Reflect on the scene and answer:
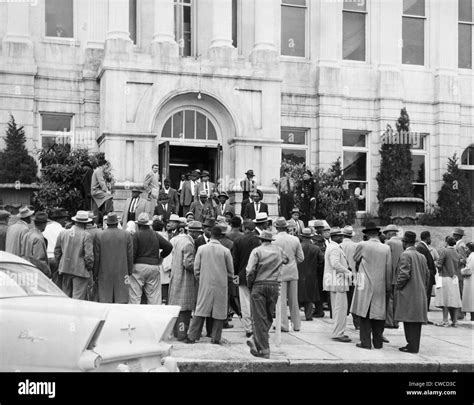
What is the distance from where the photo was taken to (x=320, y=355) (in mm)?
12555

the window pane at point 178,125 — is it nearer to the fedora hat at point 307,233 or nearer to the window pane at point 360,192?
the window pane at point 360,192

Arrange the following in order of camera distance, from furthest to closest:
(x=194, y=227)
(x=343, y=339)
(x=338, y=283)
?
1. (x=194, y=227)
2. (x=338, y=283)
3. (x=343, y=339)

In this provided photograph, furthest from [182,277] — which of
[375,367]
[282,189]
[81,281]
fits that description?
[282,189]

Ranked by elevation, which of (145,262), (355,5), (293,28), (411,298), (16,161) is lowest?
(411,298)

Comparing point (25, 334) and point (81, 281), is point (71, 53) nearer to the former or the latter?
point (81, 281)

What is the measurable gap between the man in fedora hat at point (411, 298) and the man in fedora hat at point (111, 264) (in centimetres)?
471

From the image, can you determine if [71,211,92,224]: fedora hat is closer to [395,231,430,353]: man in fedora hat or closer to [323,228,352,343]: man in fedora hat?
[323,228,352,343]: man in fedora hat

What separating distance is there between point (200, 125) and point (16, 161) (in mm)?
6055

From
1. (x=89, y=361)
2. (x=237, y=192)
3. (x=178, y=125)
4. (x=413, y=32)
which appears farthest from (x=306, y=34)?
(x=89, y=361)

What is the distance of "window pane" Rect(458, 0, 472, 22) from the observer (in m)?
32.0

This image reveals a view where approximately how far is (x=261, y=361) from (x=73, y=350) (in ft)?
16.4

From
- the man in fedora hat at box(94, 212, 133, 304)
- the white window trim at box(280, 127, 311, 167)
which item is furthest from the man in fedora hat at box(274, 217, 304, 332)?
the white window trim at box(280, 127, 311, 167)

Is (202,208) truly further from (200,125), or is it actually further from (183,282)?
(200,125)

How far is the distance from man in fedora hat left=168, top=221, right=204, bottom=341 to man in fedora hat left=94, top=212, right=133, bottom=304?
2.85ft
